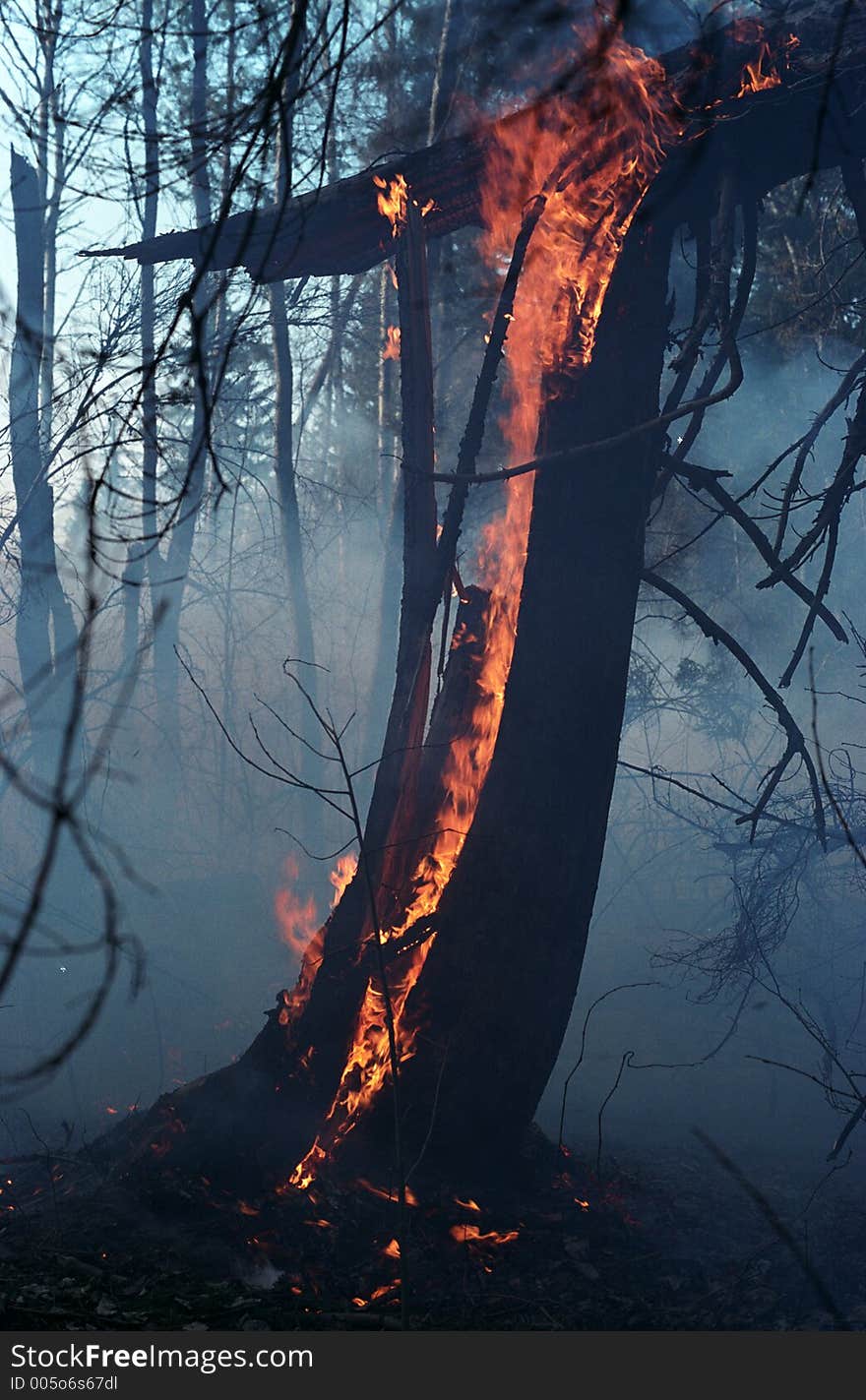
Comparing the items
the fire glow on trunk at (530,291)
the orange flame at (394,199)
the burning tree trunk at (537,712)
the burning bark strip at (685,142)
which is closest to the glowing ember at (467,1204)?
the burning tree trunk at (537,712)

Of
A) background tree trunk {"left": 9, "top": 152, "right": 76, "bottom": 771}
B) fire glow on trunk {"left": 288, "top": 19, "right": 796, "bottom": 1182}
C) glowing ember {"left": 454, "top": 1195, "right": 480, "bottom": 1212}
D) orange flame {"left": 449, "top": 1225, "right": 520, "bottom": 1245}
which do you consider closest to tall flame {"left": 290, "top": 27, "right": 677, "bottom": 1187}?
fire glow on trunk {"left": 288, "top": 19, "right": 796, "bottom": 1182}

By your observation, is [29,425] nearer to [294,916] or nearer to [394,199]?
[294,916]

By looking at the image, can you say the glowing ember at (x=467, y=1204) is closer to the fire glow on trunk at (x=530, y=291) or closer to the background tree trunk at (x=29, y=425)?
the fire glow on trunk at (x=530, y=291)

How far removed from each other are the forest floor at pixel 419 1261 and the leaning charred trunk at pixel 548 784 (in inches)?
17.6

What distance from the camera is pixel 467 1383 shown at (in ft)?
10.4

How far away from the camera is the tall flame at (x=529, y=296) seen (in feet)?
15.0

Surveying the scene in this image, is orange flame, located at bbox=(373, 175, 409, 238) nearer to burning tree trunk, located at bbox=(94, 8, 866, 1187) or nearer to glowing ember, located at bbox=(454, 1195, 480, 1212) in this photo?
burning tree trunk, located at bbox=(94, 8, 866, 1187)

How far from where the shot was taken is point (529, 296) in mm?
5035

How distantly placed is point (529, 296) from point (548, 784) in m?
2.40

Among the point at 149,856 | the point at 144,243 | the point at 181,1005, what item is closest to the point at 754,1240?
the point at 144,243

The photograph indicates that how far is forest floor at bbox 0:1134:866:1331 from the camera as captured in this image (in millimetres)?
3453

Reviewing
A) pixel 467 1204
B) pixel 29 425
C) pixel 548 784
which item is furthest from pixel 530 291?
pixel 29 425

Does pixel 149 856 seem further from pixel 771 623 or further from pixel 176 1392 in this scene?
pixel 176 1392

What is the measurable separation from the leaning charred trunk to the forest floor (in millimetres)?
447
